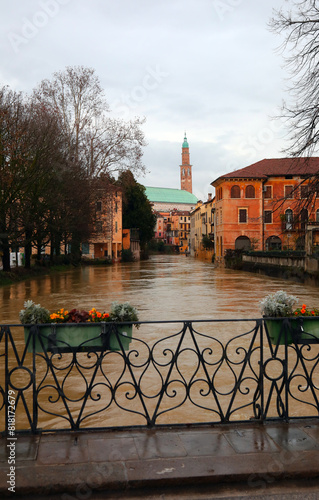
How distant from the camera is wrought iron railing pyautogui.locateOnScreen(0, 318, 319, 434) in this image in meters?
4.67

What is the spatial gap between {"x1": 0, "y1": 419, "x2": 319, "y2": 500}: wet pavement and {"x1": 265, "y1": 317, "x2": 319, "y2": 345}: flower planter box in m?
0.90

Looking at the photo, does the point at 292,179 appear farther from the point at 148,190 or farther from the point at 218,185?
the point at 148,190

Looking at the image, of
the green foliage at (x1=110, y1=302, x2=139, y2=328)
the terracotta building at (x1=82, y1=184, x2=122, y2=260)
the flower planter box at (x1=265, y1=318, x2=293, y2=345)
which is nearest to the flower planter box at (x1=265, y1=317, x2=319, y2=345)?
the flower planter box at (x1=265, y1=318, x2=293, y2=345)

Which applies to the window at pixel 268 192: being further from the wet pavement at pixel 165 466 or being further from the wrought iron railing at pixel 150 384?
the wet pavement at pixel 165 466

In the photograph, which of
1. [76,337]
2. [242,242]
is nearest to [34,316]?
[76,337]

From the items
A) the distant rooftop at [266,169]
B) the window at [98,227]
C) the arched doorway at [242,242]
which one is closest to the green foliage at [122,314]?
the window at [98,227]

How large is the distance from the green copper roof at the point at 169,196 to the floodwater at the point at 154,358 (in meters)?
135

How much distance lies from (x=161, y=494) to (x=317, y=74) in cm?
1258

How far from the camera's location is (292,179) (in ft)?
176

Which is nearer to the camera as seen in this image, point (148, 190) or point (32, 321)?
point (32, 321)

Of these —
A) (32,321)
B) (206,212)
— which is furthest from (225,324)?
(206,212)

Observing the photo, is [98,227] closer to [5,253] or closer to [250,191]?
[250,191]

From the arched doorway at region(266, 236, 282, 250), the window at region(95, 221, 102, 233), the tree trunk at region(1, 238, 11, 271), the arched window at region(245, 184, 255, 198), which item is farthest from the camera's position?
the arched window at region(245, 184, 255, 198)

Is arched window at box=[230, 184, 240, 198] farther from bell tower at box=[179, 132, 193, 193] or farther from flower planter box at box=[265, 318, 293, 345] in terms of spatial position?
bell tower at box=[179, 132, 193, 193]
